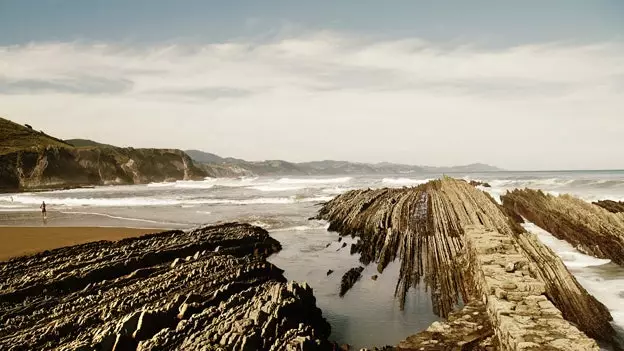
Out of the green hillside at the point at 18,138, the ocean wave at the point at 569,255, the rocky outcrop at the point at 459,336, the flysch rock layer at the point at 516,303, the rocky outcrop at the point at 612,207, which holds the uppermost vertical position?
the green hillside at the point at 18,138

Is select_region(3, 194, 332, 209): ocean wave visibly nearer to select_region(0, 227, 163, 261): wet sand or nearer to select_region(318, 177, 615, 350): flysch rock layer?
select_region(318, 177, 615, 350): flysch rock layer

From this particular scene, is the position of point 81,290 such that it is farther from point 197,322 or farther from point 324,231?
point 324,231

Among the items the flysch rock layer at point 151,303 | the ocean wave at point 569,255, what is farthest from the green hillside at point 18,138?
the ocean wave at point 569,255

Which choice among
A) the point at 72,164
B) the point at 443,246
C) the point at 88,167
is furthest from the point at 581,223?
the point at 88,167

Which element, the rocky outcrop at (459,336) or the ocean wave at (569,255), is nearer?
the rocky outcrop at (459,336)

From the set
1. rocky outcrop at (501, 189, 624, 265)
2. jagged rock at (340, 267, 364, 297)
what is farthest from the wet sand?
rocky outcrop at (501, 189, 624, 265)

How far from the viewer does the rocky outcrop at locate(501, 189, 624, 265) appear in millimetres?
15586

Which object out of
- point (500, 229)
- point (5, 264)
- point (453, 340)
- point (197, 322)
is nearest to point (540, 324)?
point (453, 340)

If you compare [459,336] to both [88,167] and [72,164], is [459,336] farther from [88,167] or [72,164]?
[88,167]

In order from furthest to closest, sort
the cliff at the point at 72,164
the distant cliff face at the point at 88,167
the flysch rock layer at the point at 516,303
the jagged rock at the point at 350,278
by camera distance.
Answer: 1. the cliff at the point at 72,164
2. the distant cliff face at the point at 88,167
3. the jagged rock at the point at 350,278
4. the flysch rock layer at the point at 516,303

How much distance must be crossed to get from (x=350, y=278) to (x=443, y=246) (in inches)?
186

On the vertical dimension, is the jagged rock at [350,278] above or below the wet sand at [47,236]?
below

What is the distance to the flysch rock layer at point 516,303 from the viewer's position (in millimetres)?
Result: 6031

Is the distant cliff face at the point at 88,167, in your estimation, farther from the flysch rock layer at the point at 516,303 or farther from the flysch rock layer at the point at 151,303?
the flysch rock layer at the point at 516,303
